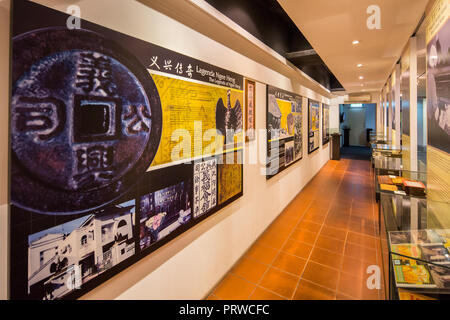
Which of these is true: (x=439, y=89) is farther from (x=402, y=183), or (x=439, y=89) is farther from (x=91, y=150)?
(x=91, y=150)

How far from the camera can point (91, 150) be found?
114cm

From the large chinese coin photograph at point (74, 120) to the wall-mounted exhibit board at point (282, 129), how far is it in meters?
2.34

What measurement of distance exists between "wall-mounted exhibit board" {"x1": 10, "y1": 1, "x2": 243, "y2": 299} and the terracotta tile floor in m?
1.21

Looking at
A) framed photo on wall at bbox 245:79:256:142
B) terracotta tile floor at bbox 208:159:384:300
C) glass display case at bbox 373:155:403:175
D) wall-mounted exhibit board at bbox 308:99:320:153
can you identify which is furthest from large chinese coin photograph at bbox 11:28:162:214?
wall-mounted exhibit board at bbox 308:99:320:153

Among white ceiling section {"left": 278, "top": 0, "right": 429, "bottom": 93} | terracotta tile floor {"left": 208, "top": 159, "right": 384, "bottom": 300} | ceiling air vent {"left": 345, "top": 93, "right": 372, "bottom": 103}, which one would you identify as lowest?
terracotta tile floor {"left": 208, "top": 159, "right": 384, "bottom": 300}

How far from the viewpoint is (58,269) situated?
3.41ft

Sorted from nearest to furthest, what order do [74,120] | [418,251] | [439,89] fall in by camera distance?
[74,120] < [418,251] < [439,89]

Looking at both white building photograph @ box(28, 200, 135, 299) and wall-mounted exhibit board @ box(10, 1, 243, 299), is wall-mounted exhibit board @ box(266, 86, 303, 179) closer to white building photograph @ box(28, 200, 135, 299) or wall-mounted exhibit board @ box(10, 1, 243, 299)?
wall-mounted exhibit board @ box(10, 1, 243, 299)

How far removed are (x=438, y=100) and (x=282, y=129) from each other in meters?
2.14

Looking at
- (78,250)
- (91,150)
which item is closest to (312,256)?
(78,250)

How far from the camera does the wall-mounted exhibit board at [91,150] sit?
0.92 metres

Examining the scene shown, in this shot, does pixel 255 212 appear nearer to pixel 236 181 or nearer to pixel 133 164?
pixel 236 181

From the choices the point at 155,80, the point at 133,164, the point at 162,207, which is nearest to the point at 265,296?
the point at 162,207

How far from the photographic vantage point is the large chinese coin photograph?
2.97 feet
